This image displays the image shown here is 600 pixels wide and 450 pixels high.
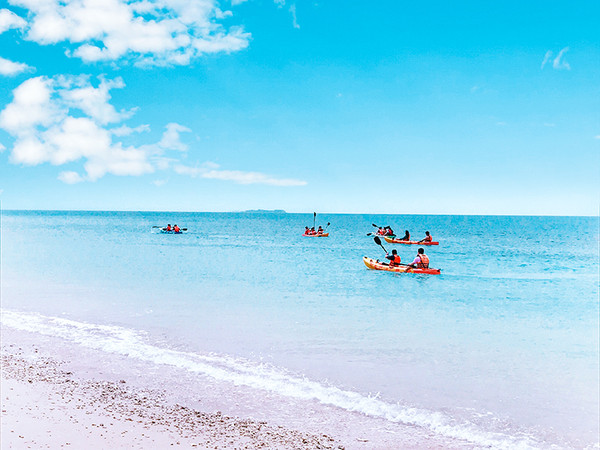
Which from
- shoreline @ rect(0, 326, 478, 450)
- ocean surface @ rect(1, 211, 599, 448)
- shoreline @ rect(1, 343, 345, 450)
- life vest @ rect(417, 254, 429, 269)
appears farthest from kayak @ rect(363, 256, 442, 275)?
shoreline @ rect(1, 343, 345, 450)

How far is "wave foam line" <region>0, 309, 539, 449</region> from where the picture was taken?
360 inches

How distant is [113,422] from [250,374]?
392 cm

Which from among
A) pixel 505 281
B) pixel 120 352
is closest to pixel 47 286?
pixel 120 352

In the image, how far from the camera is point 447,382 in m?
11.8

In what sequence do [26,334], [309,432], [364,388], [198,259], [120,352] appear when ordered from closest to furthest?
[309,432] < [364,388] < [120,352] < [26,334] < [198,259]

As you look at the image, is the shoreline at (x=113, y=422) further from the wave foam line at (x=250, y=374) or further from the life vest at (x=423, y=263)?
the life vest at (x=423, y=263)

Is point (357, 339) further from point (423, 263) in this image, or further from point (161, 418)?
point (423, 263)

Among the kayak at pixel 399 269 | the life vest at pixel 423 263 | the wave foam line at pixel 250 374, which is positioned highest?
the life vest at pixel 423 263

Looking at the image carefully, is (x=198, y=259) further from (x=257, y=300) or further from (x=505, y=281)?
(x=505, y=281)

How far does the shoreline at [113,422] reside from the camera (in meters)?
7.95

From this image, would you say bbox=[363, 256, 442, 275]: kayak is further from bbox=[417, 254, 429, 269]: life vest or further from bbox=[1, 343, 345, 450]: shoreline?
bbox=[1, 343, 345, 450]: shoreline

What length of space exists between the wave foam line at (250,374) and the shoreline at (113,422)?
178 cm

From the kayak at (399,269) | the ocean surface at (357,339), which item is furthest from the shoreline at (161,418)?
the kayak at (399,269)

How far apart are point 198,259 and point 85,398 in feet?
106
